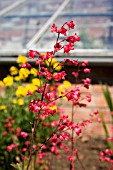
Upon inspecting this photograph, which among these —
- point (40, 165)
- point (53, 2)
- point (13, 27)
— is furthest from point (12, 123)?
point (53, 2)

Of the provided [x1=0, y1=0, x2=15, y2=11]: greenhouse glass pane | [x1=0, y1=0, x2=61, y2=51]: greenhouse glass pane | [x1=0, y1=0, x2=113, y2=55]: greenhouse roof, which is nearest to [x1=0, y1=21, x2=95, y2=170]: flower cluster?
[x1=0, y1=0, x2=113, y2=55]: greenhouse roof

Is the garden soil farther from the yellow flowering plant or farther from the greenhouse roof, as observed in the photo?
the greenhouse roof

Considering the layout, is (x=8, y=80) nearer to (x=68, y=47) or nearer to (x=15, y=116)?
(x=15, y=116)

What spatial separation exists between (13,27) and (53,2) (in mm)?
1011

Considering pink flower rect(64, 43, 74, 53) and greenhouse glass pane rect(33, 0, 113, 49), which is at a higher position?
greenhouse glass pane rect(33, 0, 113, 49)

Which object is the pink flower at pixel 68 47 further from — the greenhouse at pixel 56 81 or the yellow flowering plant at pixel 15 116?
the yellow flowering plant at pixel 15 116

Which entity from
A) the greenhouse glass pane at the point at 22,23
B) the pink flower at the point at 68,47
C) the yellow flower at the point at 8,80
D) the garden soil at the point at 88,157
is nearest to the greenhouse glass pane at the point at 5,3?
the greenhouse glass pane at the point at 22,23

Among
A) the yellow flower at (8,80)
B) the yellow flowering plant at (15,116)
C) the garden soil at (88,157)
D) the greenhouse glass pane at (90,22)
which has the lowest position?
the garden soil at (88,157)

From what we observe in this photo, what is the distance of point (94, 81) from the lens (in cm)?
385

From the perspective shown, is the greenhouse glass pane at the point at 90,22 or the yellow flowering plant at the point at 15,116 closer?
the yellow flowering plant at the point at 15,116

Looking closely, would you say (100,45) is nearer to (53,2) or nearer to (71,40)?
(53,2)

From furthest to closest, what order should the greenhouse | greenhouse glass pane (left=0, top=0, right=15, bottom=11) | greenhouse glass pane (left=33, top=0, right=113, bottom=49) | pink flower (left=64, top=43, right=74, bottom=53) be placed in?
greenhouse glass pane (left=0, top=0, right=15, bottom=11), greenhouse glass pane (left=33, top=0, right=113, bottom=49), the greenhouse, pink flower (left=64, top=43, right=74, bottom=53)

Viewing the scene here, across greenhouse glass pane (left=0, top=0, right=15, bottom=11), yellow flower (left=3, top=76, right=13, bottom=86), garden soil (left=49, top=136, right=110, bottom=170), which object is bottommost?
garden soil (left=49, top=136, right=110, bottom=170)

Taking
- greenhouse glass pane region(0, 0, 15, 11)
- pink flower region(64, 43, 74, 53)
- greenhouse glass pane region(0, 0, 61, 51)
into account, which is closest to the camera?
pink flower region(64, 43, 74, 53)
